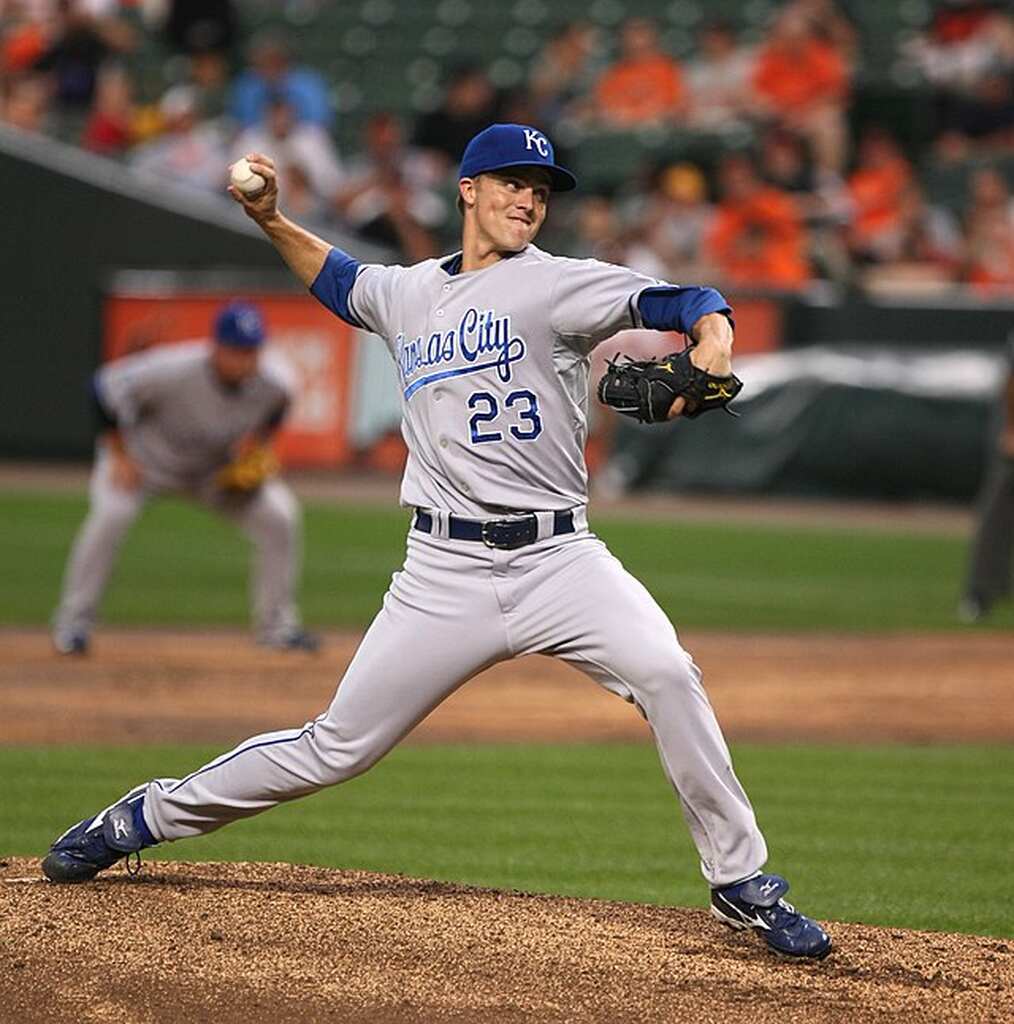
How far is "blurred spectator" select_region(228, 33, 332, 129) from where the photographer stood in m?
21.9

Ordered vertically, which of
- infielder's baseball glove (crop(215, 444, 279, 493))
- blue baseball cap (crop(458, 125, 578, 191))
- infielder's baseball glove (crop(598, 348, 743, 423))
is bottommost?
infielder's baseball glove (crop(215, 444, 279, 493))

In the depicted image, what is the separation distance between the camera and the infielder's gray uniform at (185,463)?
443 inches

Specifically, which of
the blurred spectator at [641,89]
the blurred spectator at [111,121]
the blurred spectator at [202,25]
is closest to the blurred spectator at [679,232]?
the blurred spectator at [641,89]

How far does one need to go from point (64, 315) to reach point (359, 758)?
16.1 meters

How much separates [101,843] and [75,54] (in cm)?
1924

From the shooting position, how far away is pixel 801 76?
21.3 metres

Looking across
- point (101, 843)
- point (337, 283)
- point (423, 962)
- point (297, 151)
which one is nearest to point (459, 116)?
point (297, 151)

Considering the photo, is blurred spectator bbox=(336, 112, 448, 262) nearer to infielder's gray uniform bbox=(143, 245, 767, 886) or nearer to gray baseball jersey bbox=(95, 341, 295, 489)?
gray baseball jersey bbox=(95, 341, 295, 489)

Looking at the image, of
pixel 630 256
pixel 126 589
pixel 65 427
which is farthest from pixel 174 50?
pixel 126 589

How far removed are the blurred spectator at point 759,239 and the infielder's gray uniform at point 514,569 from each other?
14605 mm

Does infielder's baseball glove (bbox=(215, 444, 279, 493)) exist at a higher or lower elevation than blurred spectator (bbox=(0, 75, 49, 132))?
lower

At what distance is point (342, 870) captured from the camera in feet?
20.2

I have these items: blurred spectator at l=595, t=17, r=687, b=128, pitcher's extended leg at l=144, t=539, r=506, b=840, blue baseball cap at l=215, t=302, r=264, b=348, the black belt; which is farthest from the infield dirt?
blurred spectator at l=595, t=17, r=687, b=128

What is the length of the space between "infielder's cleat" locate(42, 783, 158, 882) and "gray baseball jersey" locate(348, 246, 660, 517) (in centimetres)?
114
